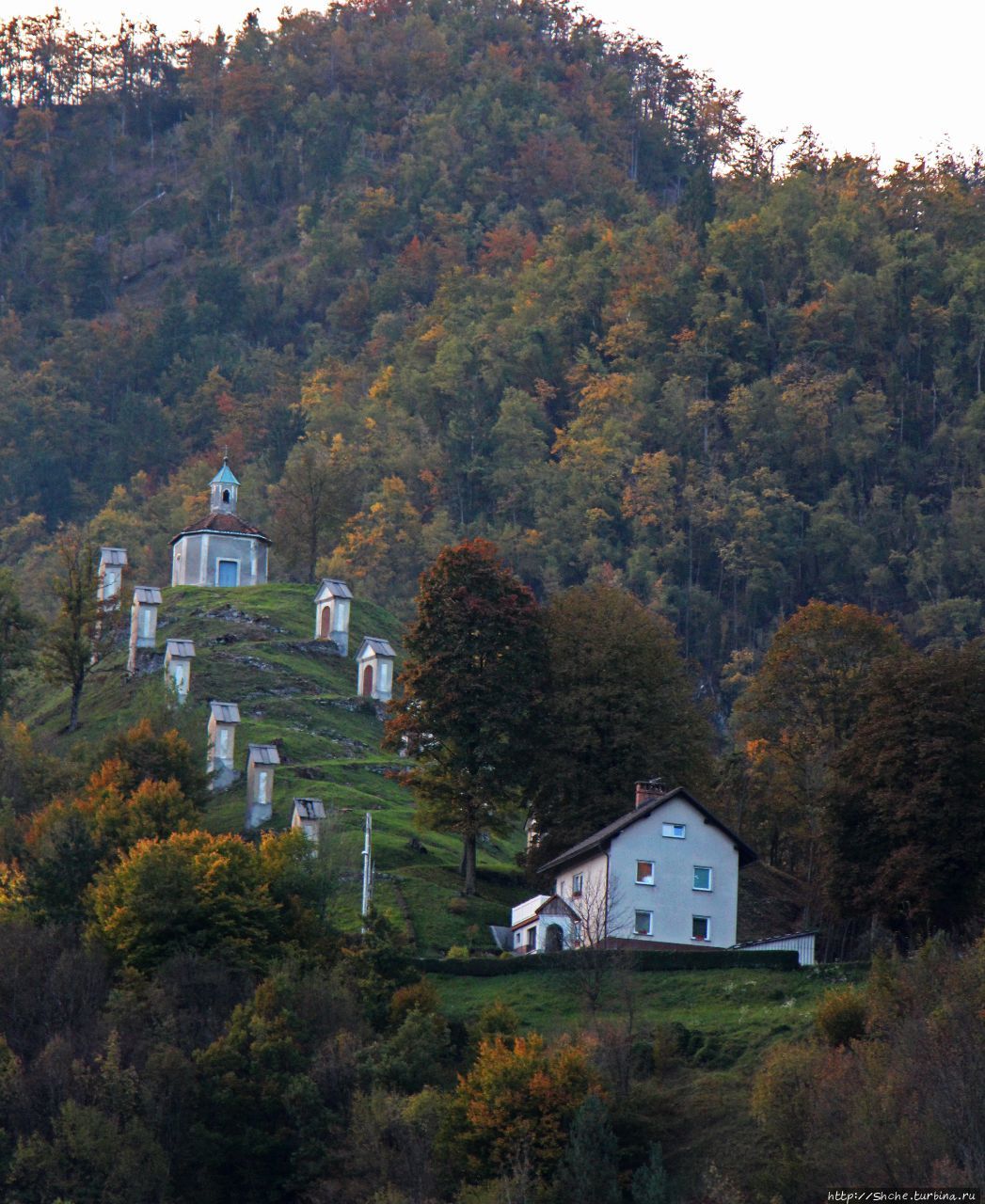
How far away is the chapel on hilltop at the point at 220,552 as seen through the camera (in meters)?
111

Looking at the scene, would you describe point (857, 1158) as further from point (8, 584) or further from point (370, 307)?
point (370, 307)

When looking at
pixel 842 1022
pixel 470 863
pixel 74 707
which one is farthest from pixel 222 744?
pixel 842 1022

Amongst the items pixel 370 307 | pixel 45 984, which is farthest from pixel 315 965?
pixel 370 307

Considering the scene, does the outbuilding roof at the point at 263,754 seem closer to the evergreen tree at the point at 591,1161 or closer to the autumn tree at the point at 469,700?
the autumn tree at the point at 469,700

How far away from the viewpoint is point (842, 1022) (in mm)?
52500

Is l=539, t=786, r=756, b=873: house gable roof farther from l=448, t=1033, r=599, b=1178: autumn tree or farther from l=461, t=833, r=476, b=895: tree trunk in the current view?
l=448, t=1033, r=599, b=1178: autumn tree

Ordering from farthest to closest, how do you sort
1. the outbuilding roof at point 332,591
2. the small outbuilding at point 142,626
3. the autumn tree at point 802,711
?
the outbuilding roof at point 332,591 < the small outbuilding at point 142,626 < the autumn tree at point 802,711

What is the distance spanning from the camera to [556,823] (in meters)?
72.7

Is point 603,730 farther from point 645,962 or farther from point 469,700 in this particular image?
point 645,962

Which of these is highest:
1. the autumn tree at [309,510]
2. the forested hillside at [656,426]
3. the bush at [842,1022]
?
the forested hillside at [656,426]

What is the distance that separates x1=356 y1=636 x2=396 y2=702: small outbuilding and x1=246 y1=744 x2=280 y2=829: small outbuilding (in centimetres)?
1593

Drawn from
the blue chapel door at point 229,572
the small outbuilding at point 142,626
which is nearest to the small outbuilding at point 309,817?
the small outbuilding at point 142,626

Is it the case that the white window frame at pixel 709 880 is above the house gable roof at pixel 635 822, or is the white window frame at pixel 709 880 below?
below

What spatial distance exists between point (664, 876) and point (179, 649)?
2962 centimetres
